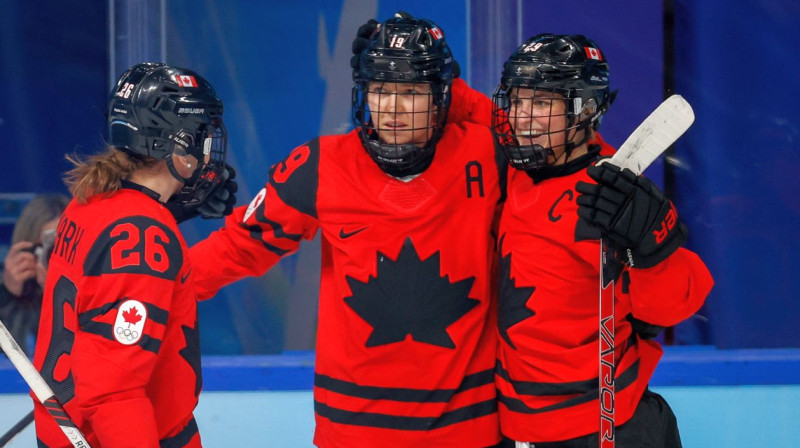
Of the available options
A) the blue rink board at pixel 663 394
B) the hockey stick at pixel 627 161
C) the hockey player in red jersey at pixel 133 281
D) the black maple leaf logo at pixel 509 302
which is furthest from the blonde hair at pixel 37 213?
the hockey stick at pixel 627 161

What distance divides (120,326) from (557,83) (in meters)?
0.96

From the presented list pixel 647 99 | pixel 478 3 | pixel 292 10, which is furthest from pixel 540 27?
pixel 292 10

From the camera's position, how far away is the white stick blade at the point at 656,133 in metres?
1.54

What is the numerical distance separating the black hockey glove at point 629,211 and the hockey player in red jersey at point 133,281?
75 cm

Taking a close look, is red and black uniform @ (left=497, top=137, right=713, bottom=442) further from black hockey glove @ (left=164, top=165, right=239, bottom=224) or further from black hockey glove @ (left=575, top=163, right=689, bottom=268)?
black hockey glove @ (left=164, top=165, right=239, bottom=224)

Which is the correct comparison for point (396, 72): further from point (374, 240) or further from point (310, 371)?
point (310, 371)

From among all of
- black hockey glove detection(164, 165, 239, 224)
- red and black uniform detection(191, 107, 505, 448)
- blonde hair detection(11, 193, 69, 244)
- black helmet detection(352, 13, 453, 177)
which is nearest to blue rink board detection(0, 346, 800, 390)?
blonde hair detection(11, 193, 69, 244)

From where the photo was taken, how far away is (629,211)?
1.59m

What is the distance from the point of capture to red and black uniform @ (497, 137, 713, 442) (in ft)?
Result: 5.84

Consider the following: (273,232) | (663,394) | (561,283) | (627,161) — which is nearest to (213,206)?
(273,232)

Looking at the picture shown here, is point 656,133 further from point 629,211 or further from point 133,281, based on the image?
point 133,281

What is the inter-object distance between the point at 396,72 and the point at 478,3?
6.28 feet

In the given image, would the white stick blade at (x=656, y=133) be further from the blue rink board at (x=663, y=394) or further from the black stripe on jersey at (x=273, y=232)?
the blue rink board at (x=663, y=394)

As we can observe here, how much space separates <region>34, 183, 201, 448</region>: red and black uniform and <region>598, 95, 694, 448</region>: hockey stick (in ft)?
2.58
